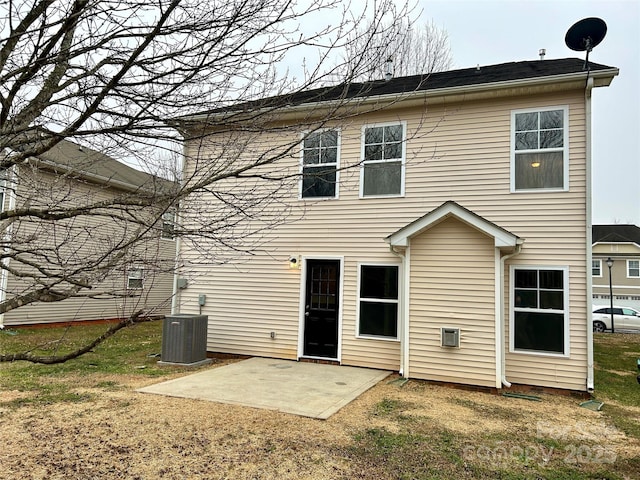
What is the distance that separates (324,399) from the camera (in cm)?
601

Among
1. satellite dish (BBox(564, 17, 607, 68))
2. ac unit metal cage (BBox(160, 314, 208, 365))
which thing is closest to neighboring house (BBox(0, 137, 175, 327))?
ac unit metal cage (BBox(160, 314, 208, 365))

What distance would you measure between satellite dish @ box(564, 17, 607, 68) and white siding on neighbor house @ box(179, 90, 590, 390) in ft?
3.45

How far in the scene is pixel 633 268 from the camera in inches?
1122

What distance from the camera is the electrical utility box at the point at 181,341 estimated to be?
26.7ft

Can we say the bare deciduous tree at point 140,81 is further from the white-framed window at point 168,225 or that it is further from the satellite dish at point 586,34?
the satellite dish at point 586,34

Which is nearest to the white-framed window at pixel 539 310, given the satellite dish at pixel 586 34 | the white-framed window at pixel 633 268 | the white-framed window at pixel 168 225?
the satellite dish at pixel 586 34

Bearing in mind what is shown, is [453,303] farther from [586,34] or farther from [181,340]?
[586,34]

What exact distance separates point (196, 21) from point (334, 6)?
0.94 m

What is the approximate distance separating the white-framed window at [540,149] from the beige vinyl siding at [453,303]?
1411 millimetres

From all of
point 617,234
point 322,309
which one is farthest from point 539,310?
point 617,234

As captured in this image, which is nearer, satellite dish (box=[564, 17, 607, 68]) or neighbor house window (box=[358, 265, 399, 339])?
satellite dish (box=[564, 17, 607, 68])

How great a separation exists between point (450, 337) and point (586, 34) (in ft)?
18.9

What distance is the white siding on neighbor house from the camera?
7164 mm

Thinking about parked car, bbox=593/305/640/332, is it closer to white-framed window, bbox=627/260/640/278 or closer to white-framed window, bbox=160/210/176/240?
white-framed window, bbox=627/260/640/278
